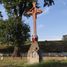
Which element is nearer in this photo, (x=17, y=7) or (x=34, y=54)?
(x=34, y=54)

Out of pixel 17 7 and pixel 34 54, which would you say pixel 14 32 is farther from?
pixel 34 54

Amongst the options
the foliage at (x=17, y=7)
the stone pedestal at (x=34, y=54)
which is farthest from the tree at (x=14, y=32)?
the stone pedestal at (x=34, y=54)

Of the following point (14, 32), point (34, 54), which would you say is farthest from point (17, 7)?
point (34, 54)

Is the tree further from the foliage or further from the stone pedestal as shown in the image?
the stone pedestal

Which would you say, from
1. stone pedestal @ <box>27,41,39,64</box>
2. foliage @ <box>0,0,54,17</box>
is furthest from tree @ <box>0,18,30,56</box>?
stone pedestal @ <box>27,41,39,64</box>

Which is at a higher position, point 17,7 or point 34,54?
point 17,7

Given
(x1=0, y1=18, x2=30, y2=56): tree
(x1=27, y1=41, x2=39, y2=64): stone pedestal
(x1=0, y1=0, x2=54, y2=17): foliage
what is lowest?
(x1=27, y1=41, x2=39, y2=64): stone pedestal

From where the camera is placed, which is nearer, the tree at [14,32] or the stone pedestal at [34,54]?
the stone pedestal at [34,54]

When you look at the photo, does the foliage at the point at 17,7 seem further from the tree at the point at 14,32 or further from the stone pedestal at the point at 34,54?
the stone pedestal at the point at 34,54

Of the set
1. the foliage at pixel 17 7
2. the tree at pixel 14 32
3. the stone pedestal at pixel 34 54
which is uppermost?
the foliage at pixel 17 7

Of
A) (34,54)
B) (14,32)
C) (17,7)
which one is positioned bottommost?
(34,54)

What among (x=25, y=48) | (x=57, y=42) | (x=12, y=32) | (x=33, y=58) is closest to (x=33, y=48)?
(x=33, y=58)

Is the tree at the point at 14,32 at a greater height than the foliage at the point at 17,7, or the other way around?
the foliage at the point at 17,7

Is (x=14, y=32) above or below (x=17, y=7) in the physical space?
below
